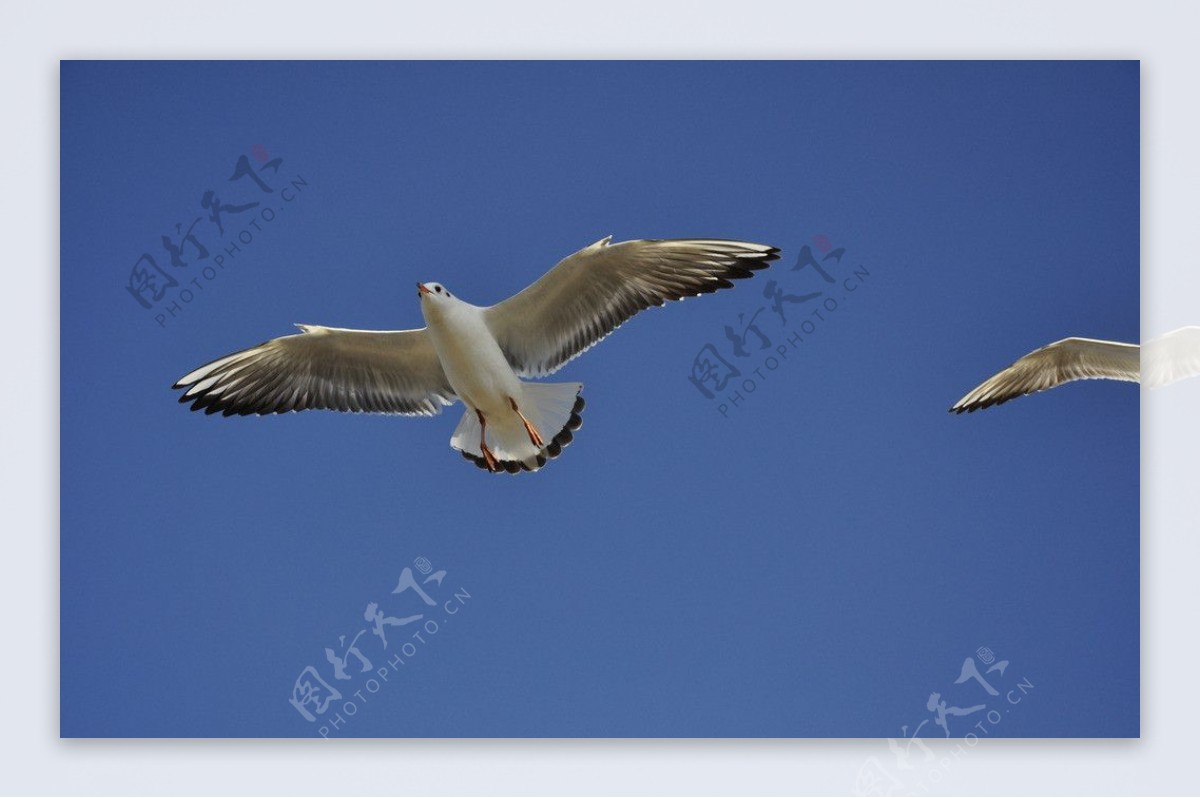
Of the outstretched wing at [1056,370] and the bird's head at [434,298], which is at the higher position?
the bird's head at [434,298]

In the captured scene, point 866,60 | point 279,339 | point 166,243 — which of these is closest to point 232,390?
point 279,339

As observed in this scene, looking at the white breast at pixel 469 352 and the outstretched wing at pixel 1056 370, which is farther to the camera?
the outstretched wing at pixel 1056 370

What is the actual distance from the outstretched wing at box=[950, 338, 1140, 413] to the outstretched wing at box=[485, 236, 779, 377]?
1.28 meters

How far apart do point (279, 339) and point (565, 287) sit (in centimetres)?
92

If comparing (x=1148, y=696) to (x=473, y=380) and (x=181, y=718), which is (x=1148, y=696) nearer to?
(x=473, y=380)

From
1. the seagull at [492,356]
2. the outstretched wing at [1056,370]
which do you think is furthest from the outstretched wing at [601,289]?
the outstretched wing at [1056,370]

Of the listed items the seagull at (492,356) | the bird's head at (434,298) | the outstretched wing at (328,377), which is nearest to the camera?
the seagull at (492,356)

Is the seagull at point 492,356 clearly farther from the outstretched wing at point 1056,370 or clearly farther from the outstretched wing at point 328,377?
the outstretched wing at point 1056,370

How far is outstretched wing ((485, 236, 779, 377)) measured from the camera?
4098 mm

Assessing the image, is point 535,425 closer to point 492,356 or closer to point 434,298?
point 492,356

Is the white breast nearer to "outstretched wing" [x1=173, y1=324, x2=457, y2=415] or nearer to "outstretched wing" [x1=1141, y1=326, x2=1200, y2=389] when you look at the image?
"outstretched wing" [x1=173, y1=324, x2=457, y2=415]

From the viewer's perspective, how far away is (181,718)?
14.3 ft

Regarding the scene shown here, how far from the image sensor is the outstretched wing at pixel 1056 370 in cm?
461

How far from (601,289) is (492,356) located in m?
0.41
